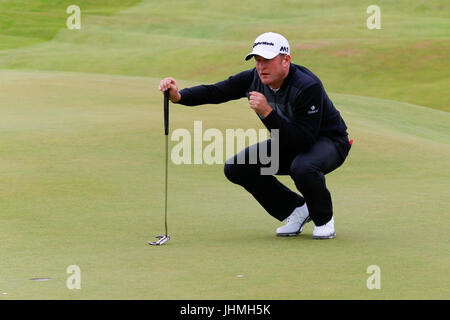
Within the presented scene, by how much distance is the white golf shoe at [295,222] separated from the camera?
7.41 meters

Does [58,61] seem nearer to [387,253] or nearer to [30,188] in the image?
[30,188]

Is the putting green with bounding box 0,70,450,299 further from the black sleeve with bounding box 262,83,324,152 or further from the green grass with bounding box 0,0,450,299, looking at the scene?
the black sleeve with bounding box 262,83,324,152

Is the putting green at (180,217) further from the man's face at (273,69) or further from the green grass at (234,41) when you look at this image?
the green grass at (234,41)

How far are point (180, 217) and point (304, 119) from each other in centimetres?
211

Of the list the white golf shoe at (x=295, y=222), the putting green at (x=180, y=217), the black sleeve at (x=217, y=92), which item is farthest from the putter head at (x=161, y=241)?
the black sleeve at (x=217, y=92)

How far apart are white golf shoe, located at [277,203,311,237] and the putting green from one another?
10 centimetres

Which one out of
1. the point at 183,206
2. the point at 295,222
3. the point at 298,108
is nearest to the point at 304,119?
the point at 298,108

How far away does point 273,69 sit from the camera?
6.73 m

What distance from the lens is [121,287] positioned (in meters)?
5.35

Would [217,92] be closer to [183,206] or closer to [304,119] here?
[304,119]

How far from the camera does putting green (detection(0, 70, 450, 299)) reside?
5.47 meters

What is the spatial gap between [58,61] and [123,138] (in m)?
22.8
